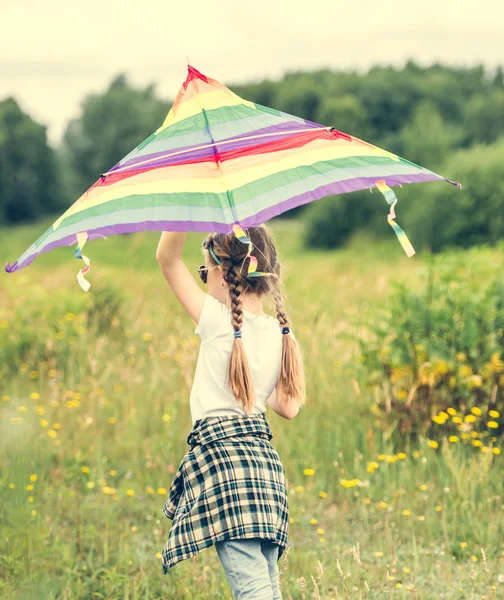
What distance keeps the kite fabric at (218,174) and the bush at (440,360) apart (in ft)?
6.99

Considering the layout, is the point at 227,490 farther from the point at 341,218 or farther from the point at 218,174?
the point at 341,218

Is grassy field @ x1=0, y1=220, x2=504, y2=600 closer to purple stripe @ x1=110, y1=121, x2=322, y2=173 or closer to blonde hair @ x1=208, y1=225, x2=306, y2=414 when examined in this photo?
blonde hair @ x1=208, y1=225, x2=306, y2=414

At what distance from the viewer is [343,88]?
53.5 meters

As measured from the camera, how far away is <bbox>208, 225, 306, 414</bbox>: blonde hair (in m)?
2.24

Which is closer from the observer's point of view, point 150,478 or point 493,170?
point 150,478

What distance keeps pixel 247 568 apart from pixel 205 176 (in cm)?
117

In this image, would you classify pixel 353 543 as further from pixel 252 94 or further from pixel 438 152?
pixel 252 94

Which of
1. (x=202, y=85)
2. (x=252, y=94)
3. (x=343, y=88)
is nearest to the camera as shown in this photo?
(x=202, y=85)

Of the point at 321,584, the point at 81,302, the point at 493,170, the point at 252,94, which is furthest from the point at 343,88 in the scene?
the point at 321,584

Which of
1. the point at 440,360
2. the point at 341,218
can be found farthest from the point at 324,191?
the point at 341,218

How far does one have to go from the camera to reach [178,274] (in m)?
2.33

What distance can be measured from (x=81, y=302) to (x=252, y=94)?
5451 centimetres

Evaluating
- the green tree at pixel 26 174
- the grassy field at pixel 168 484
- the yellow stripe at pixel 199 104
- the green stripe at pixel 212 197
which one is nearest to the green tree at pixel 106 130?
the green tree at pixel 26 174

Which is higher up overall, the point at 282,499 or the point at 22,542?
the point at 282,499
